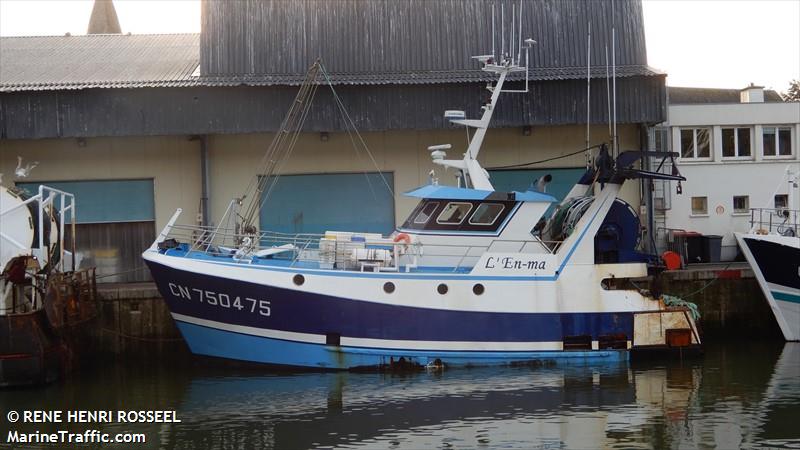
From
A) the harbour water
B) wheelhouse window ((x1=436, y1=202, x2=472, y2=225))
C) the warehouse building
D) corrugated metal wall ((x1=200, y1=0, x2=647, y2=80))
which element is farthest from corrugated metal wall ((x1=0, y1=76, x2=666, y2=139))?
the harbour water

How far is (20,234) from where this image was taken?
18.2 metres

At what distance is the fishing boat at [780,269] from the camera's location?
2023 cm

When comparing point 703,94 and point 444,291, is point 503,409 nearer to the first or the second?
point 444,291

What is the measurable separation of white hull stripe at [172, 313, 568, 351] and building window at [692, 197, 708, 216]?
33.9 ft

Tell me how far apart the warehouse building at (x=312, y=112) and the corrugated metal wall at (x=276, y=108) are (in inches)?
1.3

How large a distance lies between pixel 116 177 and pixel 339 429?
12.1 m

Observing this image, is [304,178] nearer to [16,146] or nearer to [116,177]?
[116,177]

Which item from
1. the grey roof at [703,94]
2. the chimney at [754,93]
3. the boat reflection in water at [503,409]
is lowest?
the boat reflection in water at [503,409]

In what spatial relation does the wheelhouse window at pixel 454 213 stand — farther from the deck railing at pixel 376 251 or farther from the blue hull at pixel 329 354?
the blue hull at pixel 329 354

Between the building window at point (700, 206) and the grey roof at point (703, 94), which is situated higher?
the grey roof at point (703, 94)

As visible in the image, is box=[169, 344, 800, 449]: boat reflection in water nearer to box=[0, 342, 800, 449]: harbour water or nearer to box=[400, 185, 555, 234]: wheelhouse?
box=[0, 342, 800, 449]: harbour water

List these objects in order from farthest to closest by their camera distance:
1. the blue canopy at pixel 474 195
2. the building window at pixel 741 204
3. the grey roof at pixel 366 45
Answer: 1. the building window at pixel 741 204
2. the grey roof at pixel 366 45
3. the blue canopy at pixel 474 195

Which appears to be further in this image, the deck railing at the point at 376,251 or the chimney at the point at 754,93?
the chimney at the point at 754,93

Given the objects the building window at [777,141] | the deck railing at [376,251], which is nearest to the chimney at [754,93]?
the building window at [777,141]
